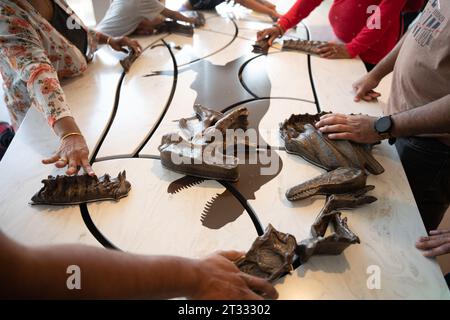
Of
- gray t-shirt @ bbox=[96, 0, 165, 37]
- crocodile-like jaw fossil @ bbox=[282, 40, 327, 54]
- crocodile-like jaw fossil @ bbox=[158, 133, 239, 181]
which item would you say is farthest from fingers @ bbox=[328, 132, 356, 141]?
gray t-shirt @ bbox=[96, 0, 165, 37]

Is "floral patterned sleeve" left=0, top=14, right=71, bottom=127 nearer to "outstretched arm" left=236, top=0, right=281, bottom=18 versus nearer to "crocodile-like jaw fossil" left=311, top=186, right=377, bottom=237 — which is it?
"crocodile-like jaw fossil" left=311, top=186, right=377, bottom=237

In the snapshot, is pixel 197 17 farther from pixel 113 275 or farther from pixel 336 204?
pixel 113 275

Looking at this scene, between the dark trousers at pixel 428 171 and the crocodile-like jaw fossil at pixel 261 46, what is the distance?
0.99 meters

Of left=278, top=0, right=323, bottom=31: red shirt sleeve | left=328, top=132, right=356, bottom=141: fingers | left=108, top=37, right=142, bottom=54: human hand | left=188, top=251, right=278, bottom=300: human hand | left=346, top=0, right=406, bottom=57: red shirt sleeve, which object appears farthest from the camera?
left=278, top=0, right=323, bottom=31: red shirt sleeve

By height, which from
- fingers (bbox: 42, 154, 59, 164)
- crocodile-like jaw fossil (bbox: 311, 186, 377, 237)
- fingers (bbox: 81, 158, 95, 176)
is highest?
crocodile-like jaw fossil (bbox: 311, 186, 377, 237)

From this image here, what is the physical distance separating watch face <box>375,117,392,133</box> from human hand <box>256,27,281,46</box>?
1076 millimetres

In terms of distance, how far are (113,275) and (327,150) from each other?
0.84 meters

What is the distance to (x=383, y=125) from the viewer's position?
1.19m

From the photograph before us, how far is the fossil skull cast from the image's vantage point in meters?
1.15

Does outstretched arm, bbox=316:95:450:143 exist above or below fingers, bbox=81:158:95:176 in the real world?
above

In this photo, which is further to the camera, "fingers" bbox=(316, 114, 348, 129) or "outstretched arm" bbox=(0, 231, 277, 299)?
"fingers" bbox=(316, 114, 348, 129)

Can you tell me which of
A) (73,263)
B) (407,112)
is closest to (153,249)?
(73,263)

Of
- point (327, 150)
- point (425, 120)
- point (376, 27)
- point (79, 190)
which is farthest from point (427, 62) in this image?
point (79, 190)
